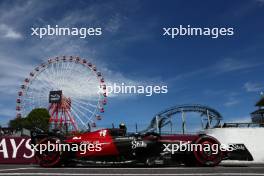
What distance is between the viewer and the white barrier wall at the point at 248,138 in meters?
18.7

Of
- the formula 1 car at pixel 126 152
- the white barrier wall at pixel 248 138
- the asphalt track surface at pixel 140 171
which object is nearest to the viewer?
the asphalt track surface at pixel 140 171

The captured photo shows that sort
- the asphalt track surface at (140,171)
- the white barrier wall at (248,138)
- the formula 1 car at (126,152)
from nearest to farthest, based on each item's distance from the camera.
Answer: the asphalt track surface at (140,171) < the formula 1 car at (126,152) < the white barrier wall at (248,138)

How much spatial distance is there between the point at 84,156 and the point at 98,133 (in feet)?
3.19

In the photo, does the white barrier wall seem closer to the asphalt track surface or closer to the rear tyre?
the rear tyre

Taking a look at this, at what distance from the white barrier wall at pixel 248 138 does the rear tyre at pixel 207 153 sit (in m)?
5.44

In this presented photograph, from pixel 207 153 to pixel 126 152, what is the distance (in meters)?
2.70

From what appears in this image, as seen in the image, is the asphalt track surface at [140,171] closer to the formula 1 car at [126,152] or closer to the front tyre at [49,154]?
the formula 1 car at [126,152]

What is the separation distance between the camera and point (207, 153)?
13.4 m

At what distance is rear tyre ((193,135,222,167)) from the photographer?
1316cm

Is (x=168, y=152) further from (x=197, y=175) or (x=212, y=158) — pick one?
(x=197, y=175)

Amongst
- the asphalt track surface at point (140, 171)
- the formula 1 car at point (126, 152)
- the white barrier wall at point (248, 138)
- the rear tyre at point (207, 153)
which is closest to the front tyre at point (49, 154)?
the formula 1 car at point (126, 152)

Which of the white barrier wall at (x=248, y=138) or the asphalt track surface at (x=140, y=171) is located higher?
the white barrier wall at (x=248, y=138)

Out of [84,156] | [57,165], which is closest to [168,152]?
[84,156]

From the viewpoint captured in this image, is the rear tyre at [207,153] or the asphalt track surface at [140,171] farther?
the rear tyre at [207,153]
